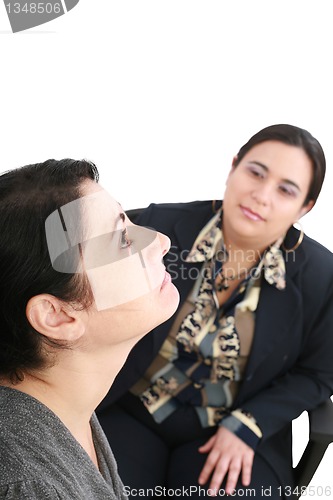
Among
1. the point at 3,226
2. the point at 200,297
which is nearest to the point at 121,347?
the point at 3,226

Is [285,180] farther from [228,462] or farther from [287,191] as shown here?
[228,462]

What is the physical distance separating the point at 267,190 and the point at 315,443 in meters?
0.58

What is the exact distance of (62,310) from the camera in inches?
31.6

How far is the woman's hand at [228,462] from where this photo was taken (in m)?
1.33

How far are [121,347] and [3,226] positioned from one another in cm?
30

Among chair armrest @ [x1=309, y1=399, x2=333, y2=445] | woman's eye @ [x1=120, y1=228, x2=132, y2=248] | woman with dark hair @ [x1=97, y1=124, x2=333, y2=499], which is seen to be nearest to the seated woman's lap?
woman with dark hair @ [x1=97, y1=124, x2=333, y2=499]

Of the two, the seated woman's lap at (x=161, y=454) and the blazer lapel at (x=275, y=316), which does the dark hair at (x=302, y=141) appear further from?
the seated woman's lap at (x=161, y=454)

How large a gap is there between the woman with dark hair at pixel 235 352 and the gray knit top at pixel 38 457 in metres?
0.53

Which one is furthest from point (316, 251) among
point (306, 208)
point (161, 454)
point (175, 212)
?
point (161, 454)

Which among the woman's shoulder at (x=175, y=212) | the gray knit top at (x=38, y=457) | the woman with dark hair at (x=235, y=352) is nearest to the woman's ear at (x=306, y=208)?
the woman with dark hair at (x=235, y=352)

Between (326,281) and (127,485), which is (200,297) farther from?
(127,485)

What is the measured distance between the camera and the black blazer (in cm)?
136

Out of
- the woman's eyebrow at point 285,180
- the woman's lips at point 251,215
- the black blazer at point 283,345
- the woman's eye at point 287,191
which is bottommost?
the black blazer at point 283,345

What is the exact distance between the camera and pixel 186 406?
1448mm
